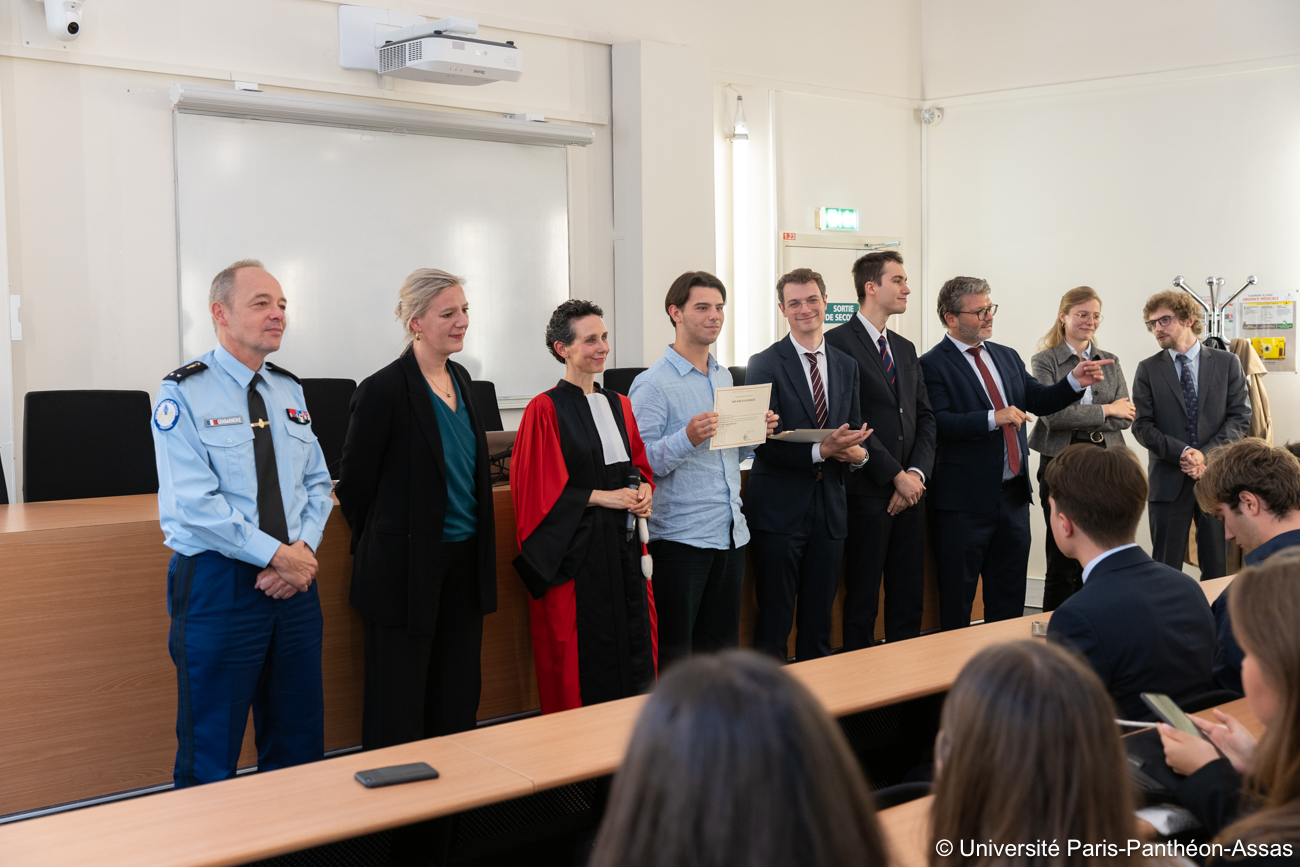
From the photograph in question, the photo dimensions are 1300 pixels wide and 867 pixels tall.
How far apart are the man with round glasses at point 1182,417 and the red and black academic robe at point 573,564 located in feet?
10.2

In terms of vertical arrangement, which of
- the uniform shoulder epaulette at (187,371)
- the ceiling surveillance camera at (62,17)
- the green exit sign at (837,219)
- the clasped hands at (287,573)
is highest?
the ceiling surveillance camera at (62,17)

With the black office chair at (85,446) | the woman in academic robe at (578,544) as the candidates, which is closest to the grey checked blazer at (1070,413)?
the woman in academic robe at (578,544)

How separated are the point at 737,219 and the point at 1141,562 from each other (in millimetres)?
5021

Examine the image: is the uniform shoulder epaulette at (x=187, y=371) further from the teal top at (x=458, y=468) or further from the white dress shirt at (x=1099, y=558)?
the white dress shirt at (x=1099, y=558)

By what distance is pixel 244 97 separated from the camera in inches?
196

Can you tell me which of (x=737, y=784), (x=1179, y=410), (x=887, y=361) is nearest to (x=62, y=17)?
(x=887, y=361)

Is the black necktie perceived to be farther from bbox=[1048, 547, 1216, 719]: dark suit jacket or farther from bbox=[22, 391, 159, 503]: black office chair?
bbox=[1048, 547, 1216, 719]: dark suit jacket

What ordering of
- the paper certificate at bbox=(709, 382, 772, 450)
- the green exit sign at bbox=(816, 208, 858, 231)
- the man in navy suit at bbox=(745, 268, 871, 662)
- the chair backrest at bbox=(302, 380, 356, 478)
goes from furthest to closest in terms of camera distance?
the green exit sign at bbox=(816, 208, 858, 231)
the chair backrest at bbox=(302, 380, 356, 478)
the man in navy suit at bbox=(745, 268, 871, 662)
the paper certificate at bbox=(709, 382, 772, 450)

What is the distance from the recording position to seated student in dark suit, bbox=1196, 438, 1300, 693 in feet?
8.65

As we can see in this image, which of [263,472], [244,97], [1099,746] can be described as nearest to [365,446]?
[263,472]

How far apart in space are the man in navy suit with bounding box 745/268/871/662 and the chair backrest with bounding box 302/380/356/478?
6.26 ft

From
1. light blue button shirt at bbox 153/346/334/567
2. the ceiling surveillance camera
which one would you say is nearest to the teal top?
light blue button shirt at bbox 153/346/334/567

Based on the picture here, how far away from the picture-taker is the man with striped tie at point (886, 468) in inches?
168

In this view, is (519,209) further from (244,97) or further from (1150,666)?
(1150,666)
